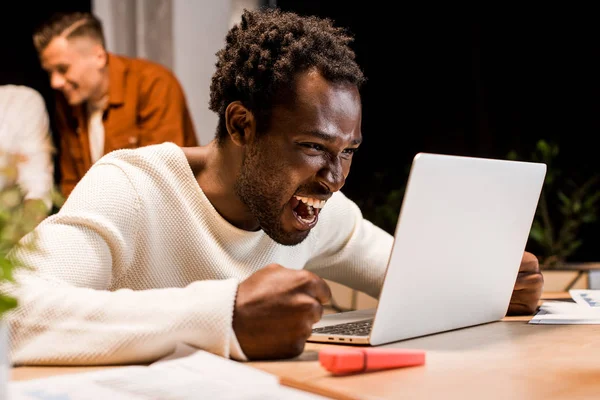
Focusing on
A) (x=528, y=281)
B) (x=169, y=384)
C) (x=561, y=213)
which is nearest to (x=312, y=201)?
(x=528, y=281)

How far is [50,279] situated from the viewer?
3.41 ft

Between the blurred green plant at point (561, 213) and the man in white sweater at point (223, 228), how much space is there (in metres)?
1.64

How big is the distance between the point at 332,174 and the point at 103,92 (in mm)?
1969

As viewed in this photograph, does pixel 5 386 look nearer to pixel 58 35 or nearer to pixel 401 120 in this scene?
pixel 58 35

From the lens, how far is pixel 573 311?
4.42 ft


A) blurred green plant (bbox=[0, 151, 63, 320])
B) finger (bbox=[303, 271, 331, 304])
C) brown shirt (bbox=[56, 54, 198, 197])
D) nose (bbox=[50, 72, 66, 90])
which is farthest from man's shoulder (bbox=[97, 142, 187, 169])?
nose (bbox=[50, 72, 66, 90])

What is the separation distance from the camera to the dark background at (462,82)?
3072mm

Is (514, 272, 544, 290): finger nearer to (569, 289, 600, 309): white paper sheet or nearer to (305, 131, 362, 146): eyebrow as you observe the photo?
(569, 289, 600, 309): white paper sheet

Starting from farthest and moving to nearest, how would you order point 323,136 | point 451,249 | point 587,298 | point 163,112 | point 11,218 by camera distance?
1. point 163,112
2. point 587,298
3. point 323,136
4. point 451,249
5. point 11,218

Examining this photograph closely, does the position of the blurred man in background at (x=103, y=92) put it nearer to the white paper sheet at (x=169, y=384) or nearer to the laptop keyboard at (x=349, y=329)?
the laptop keyboard at (x=349, y=329)

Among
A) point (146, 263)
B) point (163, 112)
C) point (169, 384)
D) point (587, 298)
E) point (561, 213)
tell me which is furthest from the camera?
point (561, 213)

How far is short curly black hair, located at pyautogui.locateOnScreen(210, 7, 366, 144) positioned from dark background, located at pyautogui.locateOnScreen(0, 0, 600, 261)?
5.77ft

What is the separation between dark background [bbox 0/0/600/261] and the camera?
10.1 ft

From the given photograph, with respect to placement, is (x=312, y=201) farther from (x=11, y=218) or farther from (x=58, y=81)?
(x=58, y=81)
